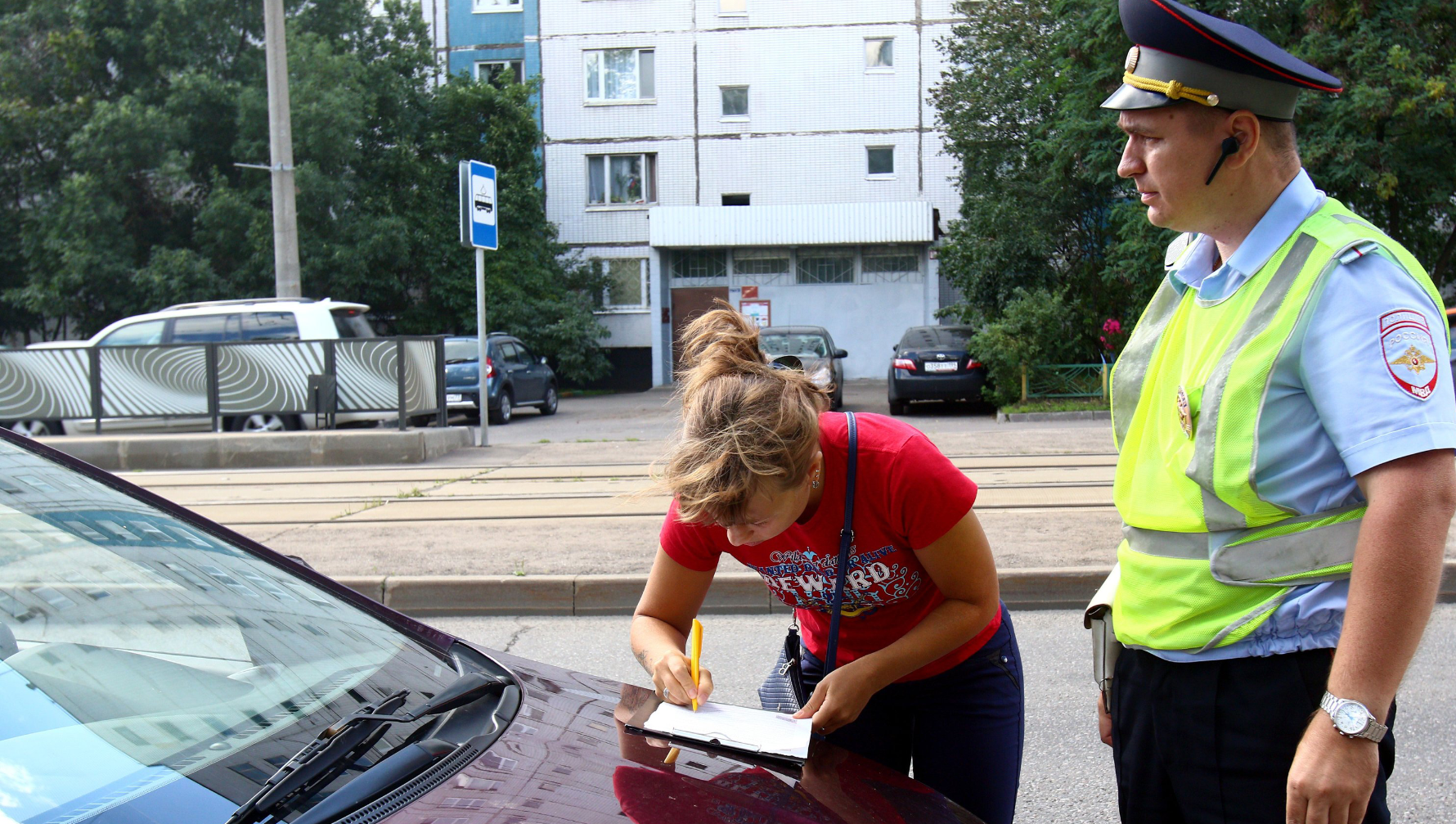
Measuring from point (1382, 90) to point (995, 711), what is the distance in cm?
1534

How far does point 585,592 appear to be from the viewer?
19.6 feet

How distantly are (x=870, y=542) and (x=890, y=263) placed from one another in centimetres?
2801

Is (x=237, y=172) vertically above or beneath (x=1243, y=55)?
above

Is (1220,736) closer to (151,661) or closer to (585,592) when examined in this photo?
(151,661)

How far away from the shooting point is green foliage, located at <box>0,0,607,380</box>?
2455cm

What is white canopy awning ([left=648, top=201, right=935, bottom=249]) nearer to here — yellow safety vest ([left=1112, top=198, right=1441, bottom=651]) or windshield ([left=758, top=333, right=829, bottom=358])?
windshield ([left=758, top=333, right=829, bottom=358])

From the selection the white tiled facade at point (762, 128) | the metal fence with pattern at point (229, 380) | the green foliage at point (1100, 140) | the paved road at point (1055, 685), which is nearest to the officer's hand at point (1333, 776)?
the paved road at point (1055, 685)

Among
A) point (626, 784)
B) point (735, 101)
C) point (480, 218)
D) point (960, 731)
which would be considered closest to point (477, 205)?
point (480, 218)

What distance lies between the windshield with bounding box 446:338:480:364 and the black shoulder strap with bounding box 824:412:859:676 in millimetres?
15528

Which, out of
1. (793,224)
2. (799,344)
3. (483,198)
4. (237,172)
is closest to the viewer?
(483,198)

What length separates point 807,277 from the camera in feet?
97.7

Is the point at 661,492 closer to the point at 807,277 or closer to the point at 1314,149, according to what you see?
the point at 1314,149

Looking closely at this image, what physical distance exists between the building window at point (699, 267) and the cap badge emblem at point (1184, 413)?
93.3ft

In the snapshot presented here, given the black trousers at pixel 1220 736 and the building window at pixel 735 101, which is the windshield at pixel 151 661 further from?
the building window at pixel 735 101
